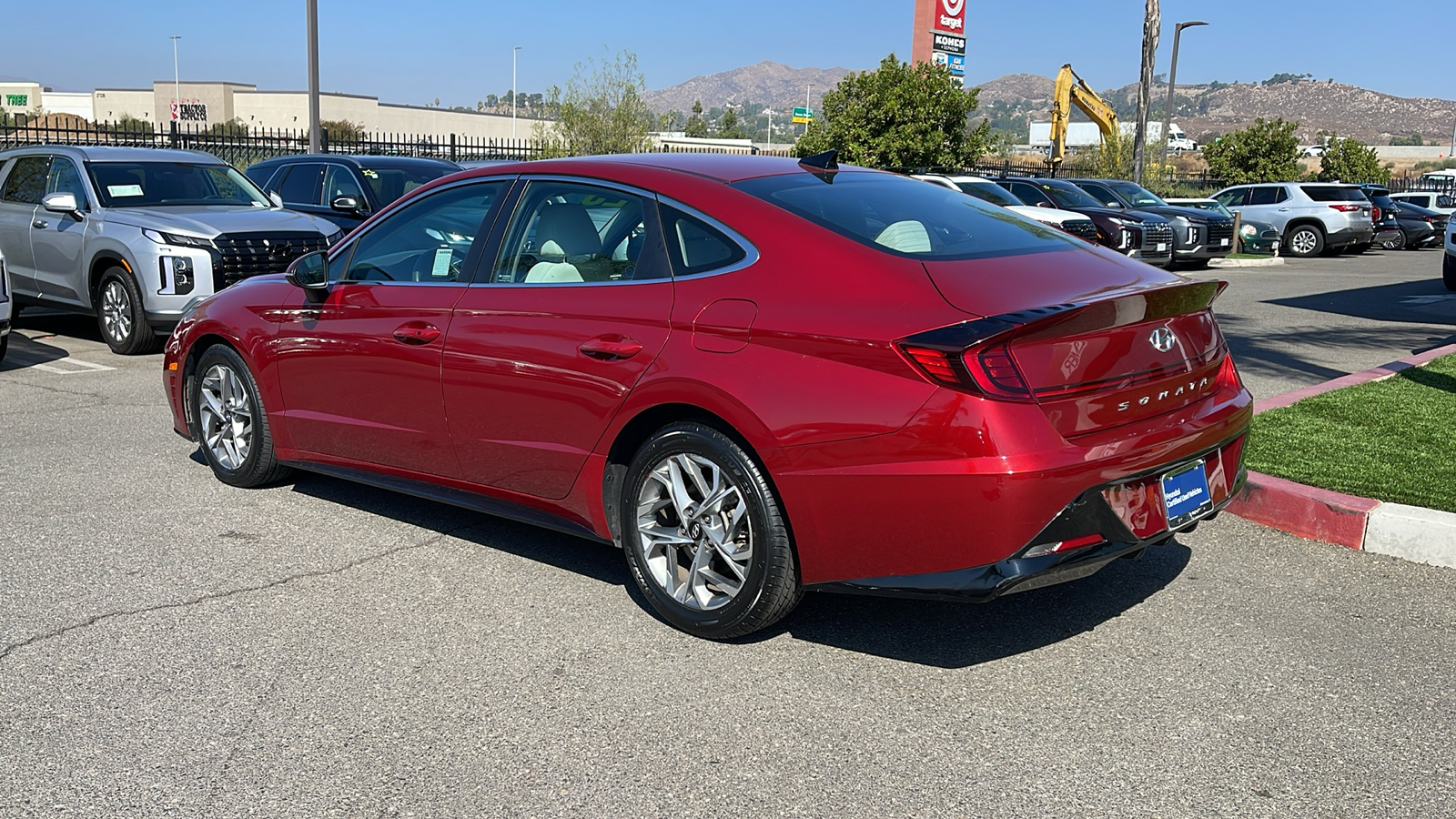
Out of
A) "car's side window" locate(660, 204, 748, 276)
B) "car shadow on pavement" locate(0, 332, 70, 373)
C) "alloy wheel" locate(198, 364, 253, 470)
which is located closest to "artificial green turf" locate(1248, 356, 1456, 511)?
"car's side window" locate(660, 204, 748, 276)

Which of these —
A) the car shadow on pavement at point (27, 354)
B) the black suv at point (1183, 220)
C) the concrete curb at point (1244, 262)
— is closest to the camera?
the car shadow on pavement at point (27, 354)

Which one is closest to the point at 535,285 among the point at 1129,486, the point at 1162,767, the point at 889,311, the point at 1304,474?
the point at 889,311

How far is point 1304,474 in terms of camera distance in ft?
19.8

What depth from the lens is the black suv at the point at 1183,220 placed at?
21.6m

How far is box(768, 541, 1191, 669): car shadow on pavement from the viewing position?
14.1 ft

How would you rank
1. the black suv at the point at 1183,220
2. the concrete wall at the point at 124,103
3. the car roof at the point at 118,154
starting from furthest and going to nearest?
the concrete wall at the point at 124,103
the black suv at the point at 1183,220
the car roof at the point at 118,154

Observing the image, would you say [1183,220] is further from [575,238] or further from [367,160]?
[575,238]

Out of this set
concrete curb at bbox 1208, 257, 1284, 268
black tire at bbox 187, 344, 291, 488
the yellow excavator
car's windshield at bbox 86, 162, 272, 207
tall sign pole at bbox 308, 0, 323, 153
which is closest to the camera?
black tire at bbox 187, 344, 291, 488

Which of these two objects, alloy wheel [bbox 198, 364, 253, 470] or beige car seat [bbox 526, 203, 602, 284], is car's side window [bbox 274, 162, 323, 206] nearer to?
alloy wheel [bbox 198, 364, 253, 470]

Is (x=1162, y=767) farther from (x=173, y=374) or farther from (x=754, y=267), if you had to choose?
(x=173, y=374)

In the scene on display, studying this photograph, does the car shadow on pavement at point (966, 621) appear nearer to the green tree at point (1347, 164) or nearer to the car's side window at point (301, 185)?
the car's side window at point (301, 185)

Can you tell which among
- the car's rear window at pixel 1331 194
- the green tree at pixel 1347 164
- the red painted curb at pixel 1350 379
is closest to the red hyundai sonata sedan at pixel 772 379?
the red painted curb at pixel 1350 379

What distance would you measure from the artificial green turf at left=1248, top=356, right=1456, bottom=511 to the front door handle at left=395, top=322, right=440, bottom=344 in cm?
396

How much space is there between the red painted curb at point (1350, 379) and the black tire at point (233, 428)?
18.8 ft
